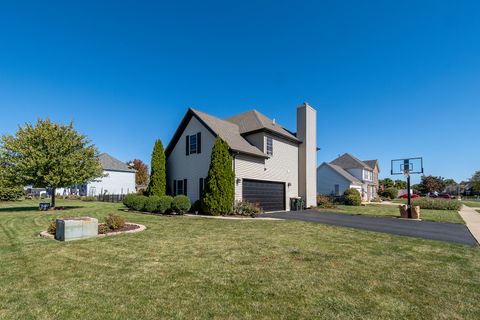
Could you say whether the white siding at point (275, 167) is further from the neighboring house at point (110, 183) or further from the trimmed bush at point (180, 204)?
the neighboring house at point (110, 183)

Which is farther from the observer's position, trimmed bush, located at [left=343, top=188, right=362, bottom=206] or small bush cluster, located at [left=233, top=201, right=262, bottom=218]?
trimmed bush, located at [left=343, top=188, right=362, bottom=206]

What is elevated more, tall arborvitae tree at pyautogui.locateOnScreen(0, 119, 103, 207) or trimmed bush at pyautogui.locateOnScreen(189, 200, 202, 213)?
tall arborvitae tree at pyautogui.locateOnScreen(0, 119, 103, 207)

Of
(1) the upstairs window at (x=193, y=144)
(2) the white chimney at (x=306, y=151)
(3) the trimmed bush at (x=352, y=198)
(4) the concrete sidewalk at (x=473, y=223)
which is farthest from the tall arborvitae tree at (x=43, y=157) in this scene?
(3) the trimmed bush at (x=352, y=198)

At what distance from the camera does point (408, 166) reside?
2088 centimetres

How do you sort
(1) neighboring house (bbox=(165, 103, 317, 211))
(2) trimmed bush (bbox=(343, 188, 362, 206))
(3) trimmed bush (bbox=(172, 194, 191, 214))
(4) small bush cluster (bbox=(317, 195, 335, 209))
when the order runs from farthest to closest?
(2) trimmed bush (bbox=(343, 188, 362, 206))
(4) small bush cluster (bbox=(317, 195, 335, 209))
(1) neighboring house (bbox=(165, 103, 317, 211))
(3) trimmed bush (bbox=(172, 194, 191, 214))

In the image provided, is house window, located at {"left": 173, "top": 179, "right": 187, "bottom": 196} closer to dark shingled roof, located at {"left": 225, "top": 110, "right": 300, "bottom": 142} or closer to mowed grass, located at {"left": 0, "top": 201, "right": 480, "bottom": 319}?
dark shingled roof, located at {"left": 225, "top": 110, "right": 300, "bottom": 142}

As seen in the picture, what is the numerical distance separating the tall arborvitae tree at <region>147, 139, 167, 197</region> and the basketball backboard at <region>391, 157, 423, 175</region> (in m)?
19.3

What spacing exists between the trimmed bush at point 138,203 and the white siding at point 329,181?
2867 cm

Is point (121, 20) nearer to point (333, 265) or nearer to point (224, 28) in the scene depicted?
point (224, 28)

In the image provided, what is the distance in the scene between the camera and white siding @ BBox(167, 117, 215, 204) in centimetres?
1881

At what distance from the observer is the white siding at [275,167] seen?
60.2ft

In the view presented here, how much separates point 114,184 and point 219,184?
1400 inches

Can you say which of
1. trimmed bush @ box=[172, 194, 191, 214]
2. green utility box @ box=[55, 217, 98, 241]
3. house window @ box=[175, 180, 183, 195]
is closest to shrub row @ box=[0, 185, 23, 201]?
house window @ box=[175, 180, 183, 195]

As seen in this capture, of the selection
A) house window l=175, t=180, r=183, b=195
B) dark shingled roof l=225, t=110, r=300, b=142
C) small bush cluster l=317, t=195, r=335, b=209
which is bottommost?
small bush cluster l=317, t=195, r=335, b=209
